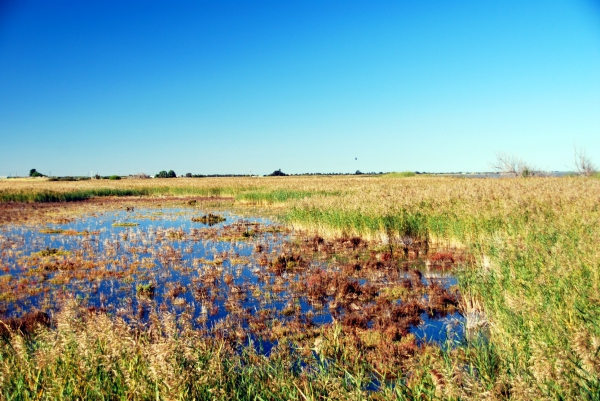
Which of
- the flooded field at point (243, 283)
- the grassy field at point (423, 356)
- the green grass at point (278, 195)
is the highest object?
the green grass at point (278, 195)

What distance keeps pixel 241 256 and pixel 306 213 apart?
714cm

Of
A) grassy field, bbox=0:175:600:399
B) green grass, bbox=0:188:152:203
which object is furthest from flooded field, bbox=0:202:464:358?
green grass, bbox=0:188:152:203

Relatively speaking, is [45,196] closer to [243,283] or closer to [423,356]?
[243,283]

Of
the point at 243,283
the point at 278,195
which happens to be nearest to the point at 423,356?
the point at 243,283

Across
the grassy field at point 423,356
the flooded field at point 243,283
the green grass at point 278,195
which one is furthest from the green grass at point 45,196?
the grassy field at point 423,356

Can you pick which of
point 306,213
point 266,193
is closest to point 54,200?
point 266,193

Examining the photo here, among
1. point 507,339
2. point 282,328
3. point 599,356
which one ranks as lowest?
point 282,328

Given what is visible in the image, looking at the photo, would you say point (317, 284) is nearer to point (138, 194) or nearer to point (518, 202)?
point (518, 202)

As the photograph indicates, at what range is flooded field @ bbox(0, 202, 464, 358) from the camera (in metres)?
8.51

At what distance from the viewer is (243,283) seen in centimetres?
1196

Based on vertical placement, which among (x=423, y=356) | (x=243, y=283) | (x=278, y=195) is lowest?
(x=243, y=283)

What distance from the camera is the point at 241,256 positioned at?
16.0 m

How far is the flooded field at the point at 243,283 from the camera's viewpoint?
27.9 ft

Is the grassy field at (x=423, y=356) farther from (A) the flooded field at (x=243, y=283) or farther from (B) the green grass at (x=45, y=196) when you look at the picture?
(B) the green grass at (x=45, y=196)
